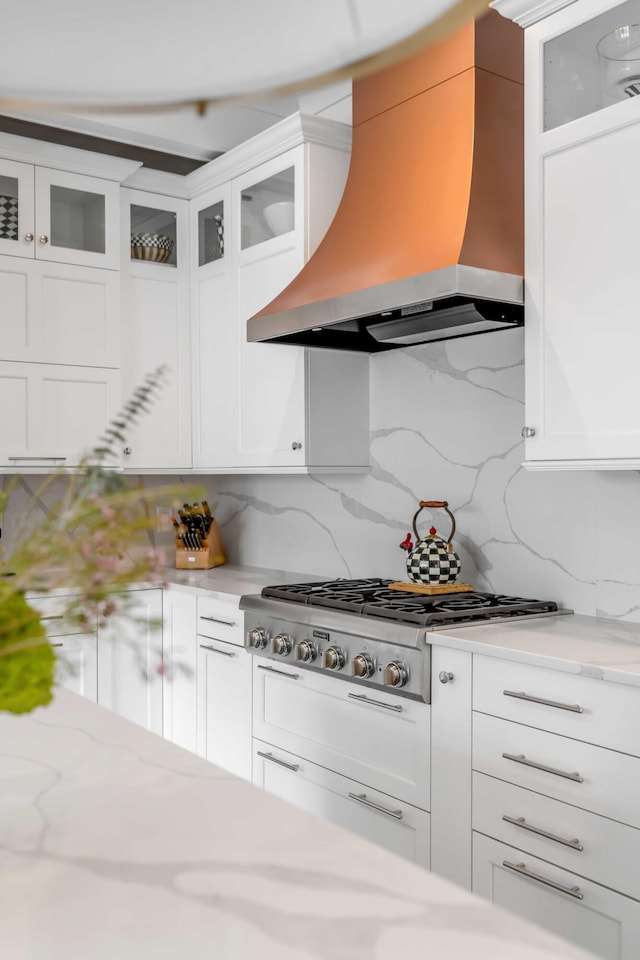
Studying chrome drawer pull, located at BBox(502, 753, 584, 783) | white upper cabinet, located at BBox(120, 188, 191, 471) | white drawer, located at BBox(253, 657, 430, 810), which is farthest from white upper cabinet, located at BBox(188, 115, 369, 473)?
chrome drawer pull, located at BBox(502, 753, 584, 783)

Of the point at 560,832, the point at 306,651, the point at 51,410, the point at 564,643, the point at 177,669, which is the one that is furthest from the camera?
the point at 51,410

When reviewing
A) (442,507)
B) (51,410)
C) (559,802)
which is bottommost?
(559,802)

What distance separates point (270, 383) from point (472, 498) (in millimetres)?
948

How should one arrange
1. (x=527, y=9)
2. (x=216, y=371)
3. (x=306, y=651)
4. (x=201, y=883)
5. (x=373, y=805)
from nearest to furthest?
1. (x=201, y=883)
2. (x=527, y=9)
3. (x=373, y=805)
4. (x=306, y=651)
5. (x=216, y=371)

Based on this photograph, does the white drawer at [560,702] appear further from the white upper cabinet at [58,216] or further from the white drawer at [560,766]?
the white upper cabinet at [58,216]

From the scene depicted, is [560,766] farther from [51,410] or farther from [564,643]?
[51,410]

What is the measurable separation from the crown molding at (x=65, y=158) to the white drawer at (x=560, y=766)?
2.75m

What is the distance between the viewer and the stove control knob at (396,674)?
2377 millimetres

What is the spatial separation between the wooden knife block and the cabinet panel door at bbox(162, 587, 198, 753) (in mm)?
358

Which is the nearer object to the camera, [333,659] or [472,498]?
[333,659]

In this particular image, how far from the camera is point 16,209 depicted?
3.56 metres

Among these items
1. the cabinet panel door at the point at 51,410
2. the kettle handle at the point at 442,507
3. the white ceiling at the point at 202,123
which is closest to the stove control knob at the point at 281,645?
the kettle handle at the point at 442,507

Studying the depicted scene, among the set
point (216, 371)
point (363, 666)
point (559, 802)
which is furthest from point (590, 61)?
point (216, 371)

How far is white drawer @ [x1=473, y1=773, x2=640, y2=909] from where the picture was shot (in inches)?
72.9
